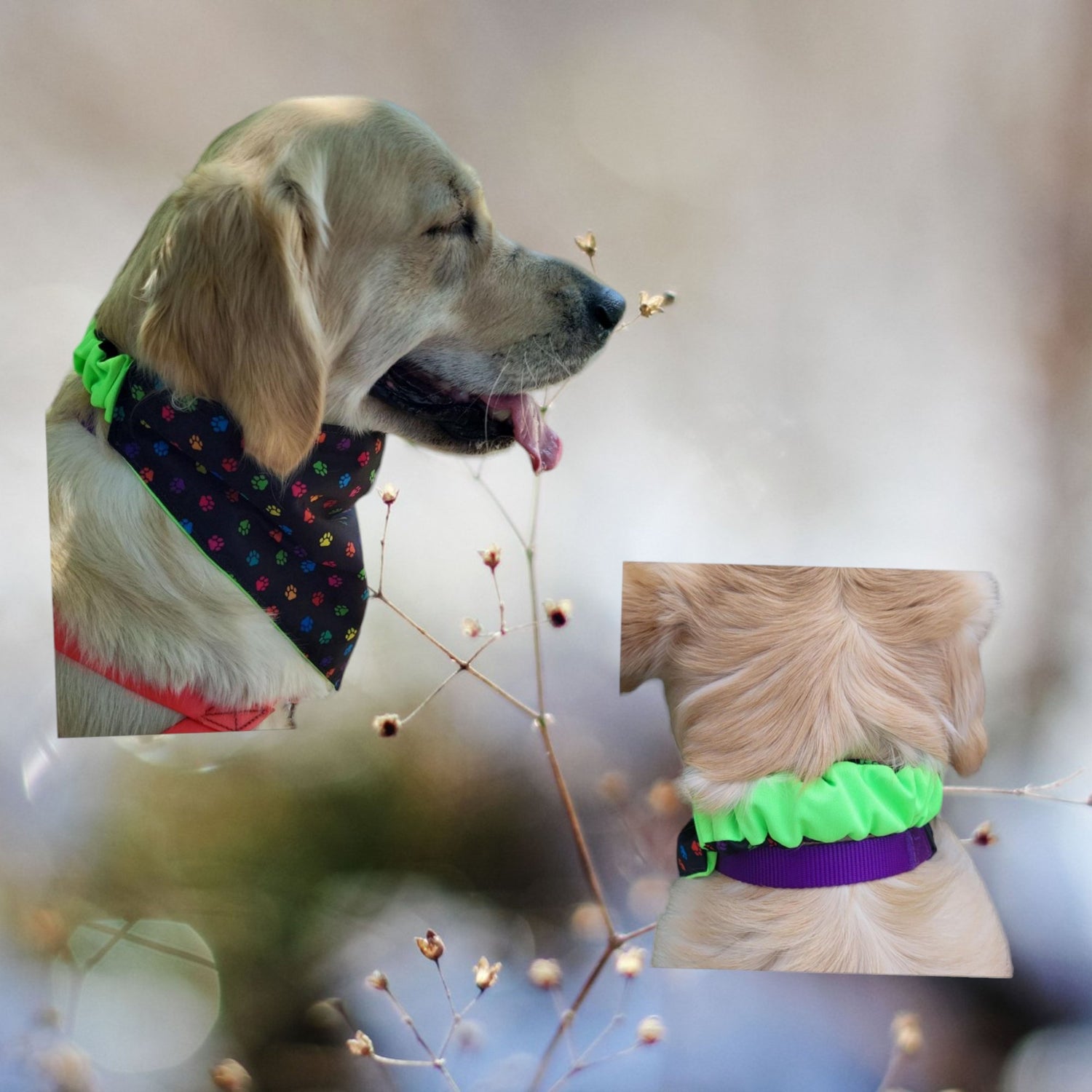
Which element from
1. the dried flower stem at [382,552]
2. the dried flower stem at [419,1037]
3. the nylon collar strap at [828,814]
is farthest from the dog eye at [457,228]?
the dried flower stem at [419,1037]

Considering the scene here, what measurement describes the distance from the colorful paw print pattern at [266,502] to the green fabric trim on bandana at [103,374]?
0.01 meters

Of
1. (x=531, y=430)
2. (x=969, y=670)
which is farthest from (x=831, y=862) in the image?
(x=531, y=430)

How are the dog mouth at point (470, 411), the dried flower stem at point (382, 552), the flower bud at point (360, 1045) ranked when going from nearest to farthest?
the dog mouth at point (470, 411)
the dried flower stem at point (382, 552)
the flower bud at point (360, 1045)

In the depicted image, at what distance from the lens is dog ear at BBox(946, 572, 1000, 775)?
1271 mm

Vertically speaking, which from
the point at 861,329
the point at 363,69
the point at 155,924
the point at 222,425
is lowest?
the point at 155,924

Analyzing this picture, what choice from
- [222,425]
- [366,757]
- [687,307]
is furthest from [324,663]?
[687,307]

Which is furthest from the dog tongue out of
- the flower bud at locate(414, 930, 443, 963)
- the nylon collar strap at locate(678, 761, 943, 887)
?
the flower bud at locate(414, 930, 443, 963)

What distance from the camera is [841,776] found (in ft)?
4.05

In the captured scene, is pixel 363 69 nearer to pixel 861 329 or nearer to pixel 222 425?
pixel 222 425

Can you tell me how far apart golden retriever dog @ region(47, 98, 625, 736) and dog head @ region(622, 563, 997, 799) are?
0.29 m

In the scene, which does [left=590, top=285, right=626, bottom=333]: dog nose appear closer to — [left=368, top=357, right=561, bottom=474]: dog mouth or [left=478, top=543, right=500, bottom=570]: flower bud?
[left=368, top=357, right=561, bottom=474]: dog mouth

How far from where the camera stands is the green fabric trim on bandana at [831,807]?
1221 millimetres

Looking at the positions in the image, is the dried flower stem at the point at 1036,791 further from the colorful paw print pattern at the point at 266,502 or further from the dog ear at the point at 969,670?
the colorful paw print pattern at the point at 266,502

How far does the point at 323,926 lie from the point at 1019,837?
3.43 ft
